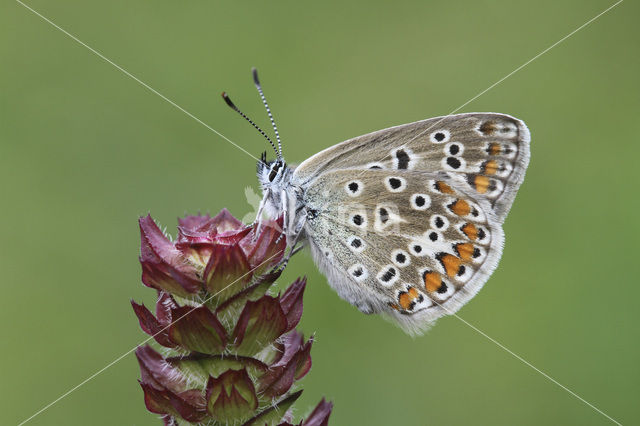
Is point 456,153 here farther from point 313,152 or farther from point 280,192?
point 313,152

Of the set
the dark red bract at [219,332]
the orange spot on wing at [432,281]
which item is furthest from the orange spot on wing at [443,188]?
the dark red bract at [219,332]

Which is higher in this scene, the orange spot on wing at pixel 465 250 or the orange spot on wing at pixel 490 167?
the orange spot on wing at pixel 490 167

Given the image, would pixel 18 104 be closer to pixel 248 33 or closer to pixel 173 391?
pixel 248 33

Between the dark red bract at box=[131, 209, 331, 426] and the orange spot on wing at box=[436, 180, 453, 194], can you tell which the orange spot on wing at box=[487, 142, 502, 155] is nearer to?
the orange spot on wing at box=[436, 180, 453, 194]

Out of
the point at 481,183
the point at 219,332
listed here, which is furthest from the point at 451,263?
the point at 219,332

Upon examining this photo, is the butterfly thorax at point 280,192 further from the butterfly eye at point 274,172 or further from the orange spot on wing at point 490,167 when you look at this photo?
the orange spot on wing at point 490,167

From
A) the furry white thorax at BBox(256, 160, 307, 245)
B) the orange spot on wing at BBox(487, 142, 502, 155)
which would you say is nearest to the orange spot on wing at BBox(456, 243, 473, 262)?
the orange spot on wing at BBox(487, 142, 502, 155)
